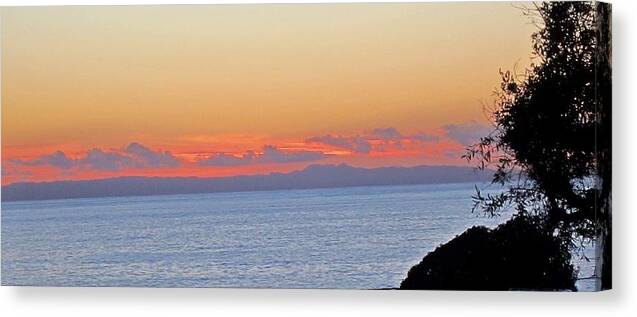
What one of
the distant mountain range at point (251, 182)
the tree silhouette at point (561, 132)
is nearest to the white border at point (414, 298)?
the tree silhouette at point (561, 132)

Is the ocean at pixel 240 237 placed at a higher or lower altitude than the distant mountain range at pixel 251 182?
lower

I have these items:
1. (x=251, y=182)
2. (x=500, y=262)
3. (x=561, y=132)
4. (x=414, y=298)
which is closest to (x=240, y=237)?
(x=251, y=182)

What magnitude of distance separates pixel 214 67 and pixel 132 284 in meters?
→ 1.51

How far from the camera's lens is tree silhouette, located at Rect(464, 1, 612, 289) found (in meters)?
10.1

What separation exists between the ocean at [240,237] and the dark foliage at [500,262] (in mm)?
75

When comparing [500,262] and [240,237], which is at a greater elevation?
[240,237]

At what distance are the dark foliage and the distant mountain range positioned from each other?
39cm

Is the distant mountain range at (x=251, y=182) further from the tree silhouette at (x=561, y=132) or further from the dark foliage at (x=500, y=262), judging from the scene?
the dark foliage at (x=500, y=262)

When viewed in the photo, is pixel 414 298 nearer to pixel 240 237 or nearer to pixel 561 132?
pixel 240 237

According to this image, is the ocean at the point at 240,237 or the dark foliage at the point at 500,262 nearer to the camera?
the dark foliage at the point at 500,262

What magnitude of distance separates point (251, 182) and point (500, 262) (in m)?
1.68

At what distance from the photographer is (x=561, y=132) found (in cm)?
1027

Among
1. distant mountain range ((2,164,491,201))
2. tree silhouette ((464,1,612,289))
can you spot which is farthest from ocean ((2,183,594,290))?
tree silhouette ((464,1,612,289))

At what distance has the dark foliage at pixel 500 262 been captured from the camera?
33.6 feet
